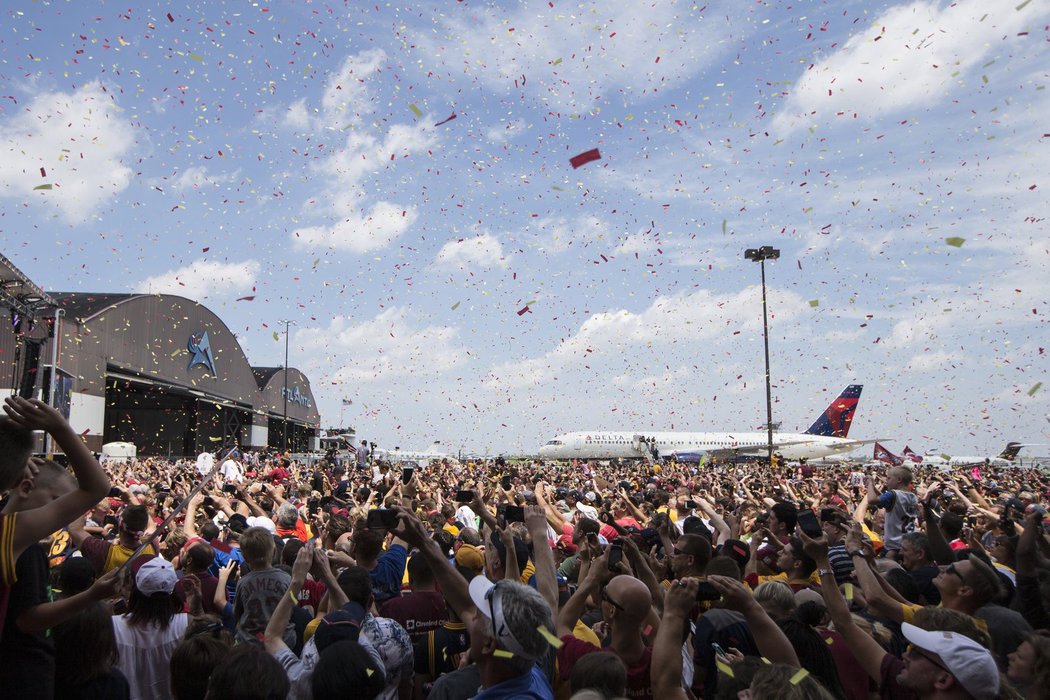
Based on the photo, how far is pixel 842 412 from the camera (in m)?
71.6

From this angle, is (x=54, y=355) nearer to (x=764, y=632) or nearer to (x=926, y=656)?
(x=764, y=632)

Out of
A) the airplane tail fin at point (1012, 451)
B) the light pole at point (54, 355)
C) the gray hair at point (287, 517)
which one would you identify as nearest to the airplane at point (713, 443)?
the airplane tail fin at point (1012, 451)

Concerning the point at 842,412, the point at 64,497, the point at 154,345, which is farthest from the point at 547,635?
the point at 842,412

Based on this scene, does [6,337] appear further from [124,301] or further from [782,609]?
[782,609]

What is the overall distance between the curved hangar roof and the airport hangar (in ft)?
0.19

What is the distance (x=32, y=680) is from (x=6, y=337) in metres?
28.9

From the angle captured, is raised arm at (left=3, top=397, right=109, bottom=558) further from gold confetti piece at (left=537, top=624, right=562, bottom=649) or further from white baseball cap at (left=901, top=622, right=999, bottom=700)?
white baseball cap at (left=901, top=622, right=999, bottom=700)

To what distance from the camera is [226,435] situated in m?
53.8

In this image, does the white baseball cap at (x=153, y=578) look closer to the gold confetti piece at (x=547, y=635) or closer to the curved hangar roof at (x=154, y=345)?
the gold confetti piece at (x=547, y=635)

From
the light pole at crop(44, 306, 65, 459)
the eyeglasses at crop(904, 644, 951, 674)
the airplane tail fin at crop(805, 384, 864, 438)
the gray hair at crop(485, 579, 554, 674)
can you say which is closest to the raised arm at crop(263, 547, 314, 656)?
the gray hair at crop(485, 579, 554, 674)

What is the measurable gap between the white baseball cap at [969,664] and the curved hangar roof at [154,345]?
34.9 metres

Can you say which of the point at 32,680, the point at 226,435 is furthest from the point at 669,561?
the point at 226,435

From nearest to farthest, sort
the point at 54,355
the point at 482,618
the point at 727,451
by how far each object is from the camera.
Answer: the point at 482,618 < the point at 54,355 < the point at 727,451

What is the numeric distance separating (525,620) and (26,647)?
83.0 inches
